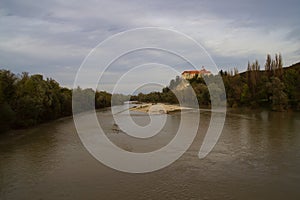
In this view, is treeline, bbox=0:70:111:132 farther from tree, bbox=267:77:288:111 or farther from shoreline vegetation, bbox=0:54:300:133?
tree, bbox=267:77:288:111

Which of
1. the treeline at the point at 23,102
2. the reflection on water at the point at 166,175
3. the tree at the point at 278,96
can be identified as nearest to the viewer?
the reflection on water at the point at 166,175

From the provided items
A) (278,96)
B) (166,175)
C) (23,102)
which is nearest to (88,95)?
(23,102)

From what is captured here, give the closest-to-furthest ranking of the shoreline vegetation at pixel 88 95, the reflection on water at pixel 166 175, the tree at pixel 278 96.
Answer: the reflection on water at pixel 166 175 < the shoreline vegetation at pixel 88 95 < the tree at pixel 278 96

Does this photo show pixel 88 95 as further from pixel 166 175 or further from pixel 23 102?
pixel 166 175

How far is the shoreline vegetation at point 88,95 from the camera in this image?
1933 centimetres

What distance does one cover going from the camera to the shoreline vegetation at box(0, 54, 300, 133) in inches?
761

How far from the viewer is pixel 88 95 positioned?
142 ft

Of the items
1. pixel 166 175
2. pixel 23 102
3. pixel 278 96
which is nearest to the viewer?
pixel 166 175

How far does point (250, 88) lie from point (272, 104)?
6.51 m

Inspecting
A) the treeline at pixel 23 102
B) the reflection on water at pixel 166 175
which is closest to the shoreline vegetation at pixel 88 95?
the treeline at pixel 23 102

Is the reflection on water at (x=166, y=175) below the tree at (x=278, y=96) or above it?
below

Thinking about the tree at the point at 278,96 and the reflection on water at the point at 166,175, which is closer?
the reflection on water at the point at 166,175

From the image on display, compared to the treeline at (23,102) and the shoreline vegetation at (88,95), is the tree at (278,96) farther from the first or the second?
the treeline at (23,102)

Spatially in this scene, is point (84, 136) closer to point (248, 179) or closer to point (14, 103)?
point (14, 103)
